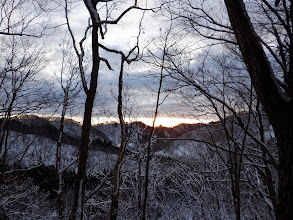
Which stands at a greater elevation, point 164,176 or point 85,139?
point 85,139

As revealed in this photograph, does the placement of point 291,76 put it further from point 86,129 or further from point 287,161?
point 86,129

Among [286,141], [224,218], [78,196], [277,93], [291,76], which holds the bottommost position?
[224,218]

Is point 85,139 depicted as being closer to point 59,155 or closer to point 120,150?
point 120,150

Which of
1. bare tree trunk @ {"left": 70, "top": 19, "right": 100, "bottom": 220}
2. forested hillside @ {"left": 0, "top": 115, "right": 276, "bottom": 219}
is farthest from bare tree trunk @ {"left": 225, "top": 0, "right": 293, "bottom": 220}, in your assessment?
bare tree trunk @ {"left": 70, "top": 19, "right": 100, "bottom": 220}

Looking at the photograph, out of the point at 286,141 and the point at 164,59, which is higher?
the point at 164,59

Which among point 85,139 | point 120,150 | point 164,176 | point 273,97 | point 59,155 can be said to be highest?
point 273,97

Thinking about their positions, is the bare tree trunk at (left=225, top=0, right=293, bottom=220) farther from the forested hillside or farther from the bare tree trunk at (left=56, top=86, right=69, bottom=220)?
the bare tree trunk at (left=56, top=86, right=69, bottom=220)

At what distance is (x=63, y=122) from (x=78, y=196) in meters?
6.00

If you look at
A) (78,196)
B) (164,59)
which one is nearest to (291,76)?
(164,59)

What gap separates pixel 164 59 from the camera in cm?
469

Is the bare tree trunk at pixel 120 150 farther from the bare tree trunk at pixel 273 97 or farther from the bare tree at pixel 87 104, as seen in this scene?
the bare tree trunk at pixel 273 97

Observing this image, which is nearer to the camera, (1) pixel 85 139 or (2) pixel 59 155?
(1) pixel 85 139

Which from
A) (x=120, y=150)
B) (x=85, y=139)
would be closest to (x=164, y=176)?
(x=120, y=150)

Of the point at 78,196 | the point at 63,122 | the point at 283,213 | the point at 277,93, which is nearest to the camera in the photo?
the point at 283,213
